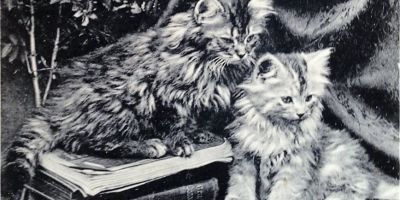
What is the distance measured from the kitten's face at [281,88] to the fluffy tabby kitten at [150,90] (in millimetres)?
51

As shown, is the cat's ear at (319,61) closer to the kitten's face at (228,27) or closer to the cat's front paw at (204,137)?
the kitten's face at (228,27)

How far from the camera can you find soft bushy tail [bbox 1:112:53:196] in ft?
4.50

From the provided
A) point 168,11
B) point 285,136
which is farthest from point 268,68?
point 168,11

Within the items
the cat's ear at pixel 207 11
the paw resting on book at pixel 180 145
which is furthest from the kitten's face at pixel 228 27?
the paw resting on book at pixel 180 145

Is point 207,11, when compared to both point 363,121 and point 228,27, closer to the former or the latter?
point 228,27


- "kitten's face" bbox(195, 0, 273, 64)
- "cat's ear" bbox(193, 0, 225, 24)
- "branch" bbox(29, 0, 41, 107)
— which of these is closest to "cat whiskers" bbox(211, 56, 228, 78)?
"kitten's face" bbox(195, 0, 273, 64)

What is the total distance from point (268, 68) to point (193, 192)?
1.26ft

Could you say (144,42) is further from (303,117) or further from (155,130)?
(303,117)

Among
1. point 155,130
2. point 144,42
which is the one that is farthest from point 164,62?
point 155,130

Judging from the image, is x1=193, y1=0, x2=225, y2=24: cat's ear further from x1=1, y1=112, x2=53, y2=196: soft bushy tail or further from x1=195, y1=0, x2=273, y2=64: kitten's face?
x1=1, y1=112, x2=53, y2=196: soft bushy tail

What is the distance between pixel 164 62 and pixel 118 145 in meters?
0.24

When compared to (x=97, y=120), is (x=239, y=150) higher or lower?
lower

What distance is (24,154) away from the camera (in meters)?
1.38

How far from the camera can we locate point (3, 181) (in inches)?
54.2
